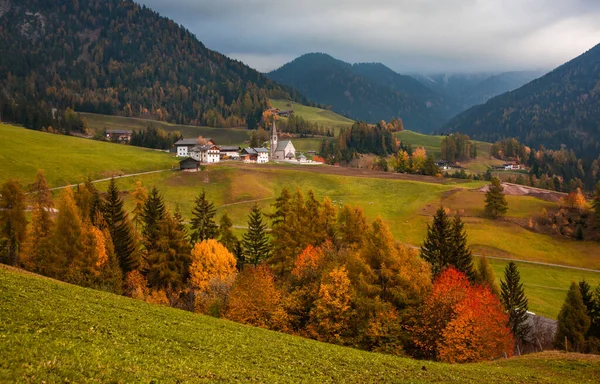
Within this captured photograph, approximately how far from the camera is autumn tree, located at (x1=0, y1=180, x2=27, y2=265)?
2197 inches

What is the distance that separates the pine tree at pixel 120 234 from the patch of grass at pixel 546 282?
60406 millimetres

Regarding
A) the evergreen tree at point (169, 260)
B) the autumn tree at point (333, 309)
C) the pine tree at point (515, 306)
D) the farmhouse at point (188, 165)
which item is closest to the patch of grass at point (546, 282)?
the pine tree at point (515, 306)

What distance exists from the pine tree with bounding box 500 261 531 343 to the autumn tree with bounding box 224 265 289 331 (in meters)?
32.1

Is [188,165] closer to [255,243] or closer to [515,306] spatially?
[255,243]

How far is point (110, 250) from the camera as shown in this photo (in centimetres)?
5309

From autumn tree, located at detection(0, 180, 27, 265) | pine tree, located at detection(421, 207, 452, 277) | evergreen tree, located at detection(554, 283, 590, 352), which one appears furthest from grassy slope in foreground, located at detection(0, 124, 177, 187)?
evergreen tree, located at detection(554, 283, 590, 352)

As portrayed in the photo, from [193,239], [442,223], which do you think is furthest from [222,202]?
[442,223]

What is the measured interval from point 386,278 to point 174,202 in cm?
7672

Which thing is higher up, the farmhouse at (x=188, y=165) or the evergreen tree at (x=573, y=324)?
the farmhouse at (x=188, y=165)

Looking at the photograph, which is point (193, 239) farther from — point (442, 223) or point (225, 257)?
point (442, 223)

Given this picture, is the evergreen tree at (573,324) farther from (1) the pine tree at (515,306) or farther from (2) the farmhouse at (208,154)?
(2) the farmhouse at (208,154)

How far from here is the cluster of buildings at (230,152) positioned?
155 meters

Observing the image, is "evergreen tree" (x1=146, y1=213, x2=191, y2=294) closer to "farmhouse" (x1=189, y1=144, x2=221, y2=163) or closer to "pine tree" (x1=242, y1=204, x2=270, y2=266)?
"pine tree" (x1=242, y1=204, x2=270, y2=266)

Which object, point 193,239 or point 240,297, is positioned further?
point 193,239
